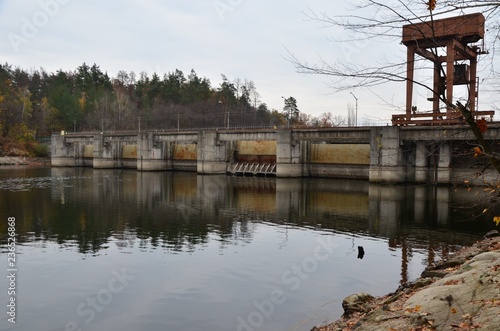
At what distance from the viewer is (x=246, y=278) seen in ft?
44.8

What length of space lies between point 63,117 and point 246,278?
112 meters

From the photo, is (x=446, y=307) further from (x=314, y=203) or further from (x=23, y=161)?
(x=23, y=161)

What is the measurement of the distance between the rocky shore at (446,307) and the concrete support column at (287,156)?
4322 centimetres

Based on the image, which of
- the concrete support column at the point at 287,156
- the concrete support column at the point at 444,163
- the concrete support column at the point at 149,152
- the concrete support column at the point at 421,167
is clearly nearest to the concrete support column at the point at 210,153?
the concrete support column at the point at 149,152

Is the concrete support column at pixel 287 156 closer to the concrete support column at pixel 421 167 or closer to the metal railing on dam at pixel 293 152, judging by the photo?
the metal railing on dam at pixel 293 152

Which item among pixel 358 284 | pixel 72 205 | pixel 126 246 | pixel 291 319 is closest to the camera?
pixel 291 319

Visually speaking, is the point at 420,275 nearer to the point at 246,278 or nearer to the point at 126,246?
the point at 246,278

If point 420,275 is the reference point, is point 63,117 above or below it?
above

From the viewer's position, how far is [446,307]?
7422mm

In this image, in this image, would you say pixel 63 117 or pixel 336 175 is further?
pixel 63 117

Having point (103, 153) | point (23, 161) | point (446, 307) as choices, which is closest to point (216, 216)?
point (446, 307)

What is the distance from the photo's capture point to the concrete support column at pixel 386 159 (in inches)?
1742

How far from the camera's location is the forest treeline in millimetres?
106562

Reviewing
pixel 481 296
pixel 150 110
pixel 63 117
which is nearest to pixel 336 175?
pixel 481 296
